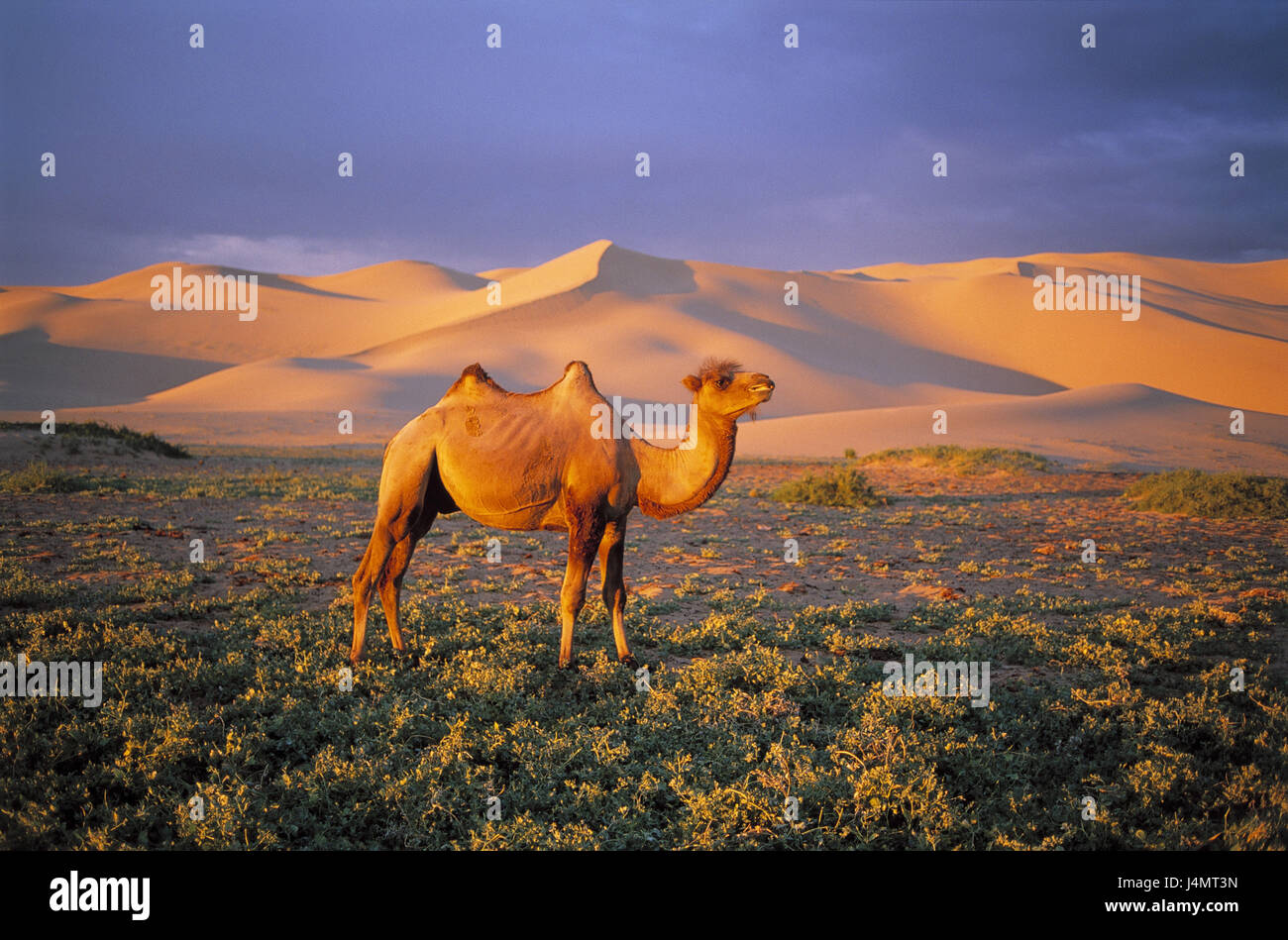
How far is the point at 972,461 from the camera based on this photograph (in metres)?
25.7

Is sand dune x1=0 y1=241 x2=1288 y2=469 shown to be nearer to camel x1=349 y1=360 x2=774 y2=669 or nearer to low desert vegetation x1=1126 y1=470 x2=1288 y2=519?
low desert vegetation x1=1126 y1=470 x2=1288 y2=519

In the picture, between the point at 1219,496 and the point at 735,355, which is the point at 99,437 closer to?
the point at 1219,496

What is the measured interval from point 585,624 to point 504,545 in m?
5.11

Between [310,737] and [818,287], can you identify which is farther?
[818,287]

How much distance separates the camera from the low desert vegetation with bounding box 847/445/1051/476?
25.2 meters

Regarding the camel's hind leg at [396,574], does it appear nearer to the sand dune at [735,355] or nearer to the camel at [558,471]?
the camel at [558,471]

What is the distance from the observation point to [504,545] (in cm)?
1263

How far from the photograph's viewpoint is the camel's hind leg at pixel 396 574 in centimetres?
666

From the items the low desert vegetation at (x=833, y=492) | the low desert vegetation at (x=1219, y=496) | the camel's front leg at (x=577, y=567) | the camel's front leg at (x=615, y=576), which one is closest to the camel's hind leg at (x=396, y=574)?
the camel's front leg at (x=577, y=567)

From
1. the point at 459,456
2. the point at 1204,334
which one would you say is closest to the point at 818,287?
the point at 1204,334

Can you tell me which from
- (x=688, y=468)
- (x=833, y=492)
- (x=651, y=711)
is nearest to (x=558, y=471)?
(x=688, y=468)

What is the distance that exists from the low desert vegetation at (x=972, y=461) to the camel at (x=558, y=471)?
21798mm
